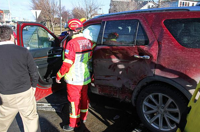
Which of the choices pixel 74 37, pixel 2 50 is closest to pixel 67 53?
pixel 74 37

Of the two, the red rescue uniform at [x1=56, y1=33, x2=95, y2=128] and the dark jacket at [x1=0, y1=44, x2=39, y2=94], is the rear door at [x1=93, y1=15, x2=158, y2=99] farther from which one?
the dark jacket at [x1=0, y1=44, x2=39, y2=94]

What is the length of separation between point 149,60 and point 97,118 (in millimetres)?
1551

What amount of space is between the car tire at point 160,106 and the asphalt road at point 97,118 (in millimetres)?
274

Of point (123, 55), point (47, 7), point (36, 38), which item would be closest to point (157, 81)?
point (123, 55)

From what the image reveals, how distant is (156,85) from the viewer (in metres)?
2.58

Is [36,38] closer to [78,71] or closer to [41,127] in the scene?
[78,71]

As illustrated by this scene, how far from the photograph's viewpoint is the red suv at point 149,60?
230cm

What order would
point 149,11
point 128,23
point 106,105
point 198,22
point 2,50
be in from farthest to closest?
point 106,105, point 128,23, point 149,11, point 198,22, point 2,50

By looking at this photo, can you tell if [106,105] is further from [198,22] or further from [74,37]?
[198,22]

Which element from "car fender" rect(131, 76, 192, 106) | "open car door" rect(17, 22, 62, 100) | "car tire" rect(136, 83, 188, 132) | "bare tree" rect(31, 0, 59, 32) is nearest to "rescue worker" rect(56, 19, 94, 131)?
"open car door" rect(17, 22, 62, 100)

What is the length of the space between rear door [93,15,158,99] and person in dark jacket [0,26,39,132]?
1.31m

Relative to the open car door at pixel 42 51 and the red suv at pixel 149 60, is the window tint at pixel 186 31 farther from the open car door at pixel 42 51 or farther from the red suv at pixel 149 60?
the open car door at pixel 42 51

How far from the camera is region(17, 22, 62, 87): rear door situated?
3.20m

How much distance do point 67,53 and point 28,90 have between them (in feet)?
2.56
